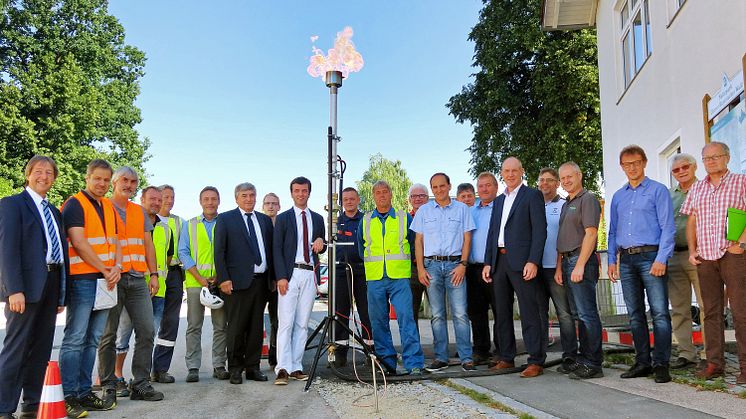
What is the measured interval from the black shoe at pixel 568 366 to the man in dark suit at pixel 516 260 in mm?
195

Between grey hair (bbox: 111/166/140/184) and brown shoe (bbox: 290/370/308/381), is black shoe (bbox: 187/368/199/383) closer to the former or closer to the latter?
brown shoe (bbox: 290/370/308/381)

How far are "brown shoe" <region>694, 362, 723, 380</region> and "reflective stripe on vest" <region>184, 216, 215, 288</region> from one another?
16.8 ft

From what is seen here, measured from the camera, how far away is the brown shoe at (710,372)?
17.7 ft

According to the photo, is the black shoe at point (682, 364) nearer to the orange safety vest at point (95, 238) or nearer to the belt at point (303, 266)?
the belt at point (303, 266)

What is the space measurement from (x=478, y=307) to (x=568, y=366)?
154cm

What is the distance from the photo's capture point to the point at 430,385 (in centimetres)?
581

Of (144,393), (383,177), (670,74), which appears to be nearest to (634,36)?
(670,74)

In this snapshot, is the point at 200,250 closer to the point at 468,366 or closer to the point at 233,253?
the point at 233,253

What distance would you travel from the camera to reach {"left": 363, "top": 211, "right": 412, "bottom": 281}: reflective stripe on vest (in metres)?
6.65

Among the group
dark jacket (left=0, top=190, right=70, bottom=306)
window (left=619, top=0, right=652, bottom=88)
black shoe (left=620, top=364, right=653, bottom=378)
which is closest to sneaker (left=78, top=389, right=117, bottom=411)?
dark jacket (left=0, top=190, right=70, bottom=306)

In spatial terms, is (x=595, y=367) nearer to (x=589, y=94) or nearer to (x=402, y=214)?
(x=402, y=214)

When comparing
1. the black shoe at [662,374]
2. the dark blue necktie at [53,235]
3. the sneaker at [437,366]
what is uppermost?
the dark blue necktie at [53,235]

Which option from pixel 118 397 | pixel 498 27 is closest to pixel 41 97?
pixel 498 27

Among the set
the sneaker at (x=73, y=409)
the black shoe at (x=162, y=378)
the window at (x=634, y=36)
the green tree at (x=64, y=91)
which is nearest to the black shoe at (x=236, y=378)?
the black shoe at (x=162, y=378)
